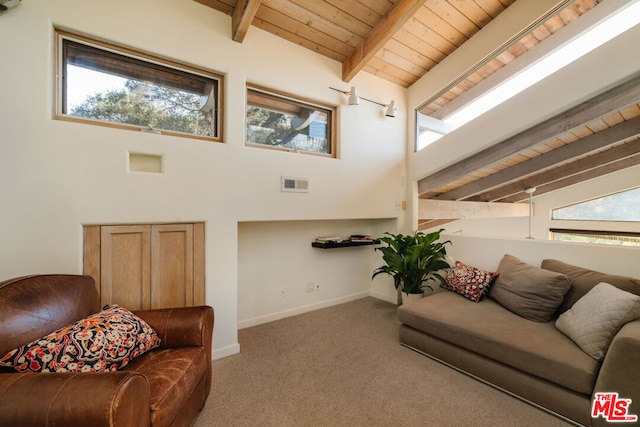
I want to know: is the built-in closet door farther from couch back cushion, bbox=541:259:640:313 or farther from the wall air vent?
couch back cushion, bbox=541:259:640:313

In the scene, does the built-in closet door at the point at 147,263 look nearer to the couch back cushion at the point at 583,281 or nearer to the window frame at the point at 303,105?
the window frame at the point at 303,105

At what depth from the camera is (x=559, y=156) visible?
315 cm

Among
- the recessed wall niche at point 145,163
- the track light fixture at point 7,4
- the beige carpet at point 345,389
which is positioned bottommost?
the beige carpet at point 345,389

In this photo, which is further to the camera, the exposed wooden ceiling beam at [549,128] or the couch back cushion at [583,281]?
the exposed wooden ceiling beam at [549,128]

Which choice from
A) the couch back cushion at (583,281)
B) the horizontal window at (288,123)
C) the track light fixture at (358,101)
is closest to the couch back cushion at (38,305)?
the horizontal window at (288,123)

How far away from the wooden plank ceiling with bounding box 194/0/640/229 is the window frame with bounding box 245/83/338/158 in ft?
1.50

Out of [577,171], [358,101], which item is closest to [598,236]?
[577,171]

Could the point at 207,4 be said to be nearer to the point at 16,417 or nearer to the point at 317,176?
the point at 317,176

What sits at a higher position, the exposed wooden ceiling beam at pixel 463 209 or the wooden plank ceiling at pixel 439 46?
the wooden plank ceiling at pixel 439 46

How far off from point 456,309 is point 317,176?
1903mm

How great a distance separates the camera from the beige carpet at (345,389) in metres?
1.69

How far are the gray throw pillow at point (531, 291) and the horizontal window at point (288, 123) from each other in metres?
2.26

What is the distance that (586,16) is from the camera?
7.68 feet

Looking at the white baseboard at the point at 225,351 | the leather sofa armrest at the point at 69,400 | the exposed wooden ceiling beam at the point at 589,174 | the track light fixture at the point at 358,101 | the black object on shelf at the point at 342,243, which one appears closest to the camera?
the leather sofa armrest at the point at 69,400
